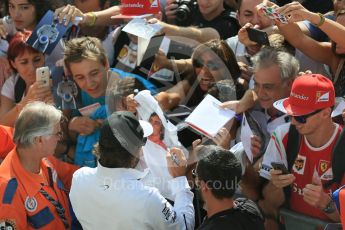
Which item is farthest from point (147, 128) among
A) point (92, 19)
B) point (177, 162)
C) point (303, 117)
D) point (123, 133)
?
point (92, 19)

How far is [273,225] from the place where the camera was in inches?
162

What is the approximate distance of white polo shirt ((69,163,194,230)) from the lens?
353cm

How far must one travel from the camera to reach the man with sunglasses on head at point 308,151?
12.4ft

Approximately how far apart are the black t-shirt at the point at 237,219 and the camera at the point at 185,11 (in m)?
2.57

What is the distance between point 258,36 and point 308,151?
1.12 meters

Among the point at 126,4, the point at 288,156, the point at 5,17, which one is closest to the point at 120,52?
the point at 126,4

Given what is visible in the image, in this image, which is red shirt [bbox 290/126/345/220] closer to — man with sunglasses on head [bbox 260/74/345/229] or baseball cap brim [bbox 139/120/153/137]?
man with sunglasses on head [bbox 260/74/345/229]

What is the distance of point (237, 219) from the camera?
10.9 feet

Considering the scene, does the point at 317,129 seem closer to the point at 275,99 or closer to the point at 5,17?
the point at 275,99

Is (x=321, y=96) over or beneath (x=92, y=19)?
over

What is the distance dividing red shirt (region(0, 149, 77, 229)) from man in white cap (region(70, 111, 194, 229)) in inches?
15.9

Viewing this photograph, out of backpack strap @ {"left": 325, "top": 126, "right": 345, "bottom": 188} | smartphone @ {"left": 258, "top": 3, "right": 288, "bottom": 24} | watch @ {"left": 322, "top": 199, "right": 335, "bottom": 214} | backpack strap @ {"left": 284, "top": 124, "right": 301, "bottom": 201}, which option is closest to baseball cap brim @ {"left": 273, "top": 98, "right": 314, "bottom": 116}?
backpack strap @ {"left": 284, "top": 124, "right": 301, "bottom": 201}

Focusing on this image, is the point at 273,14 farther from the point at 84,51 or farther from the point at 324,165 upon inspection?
the point at 84,51

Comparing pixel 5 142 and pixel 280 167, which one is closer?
pixel 280 167
